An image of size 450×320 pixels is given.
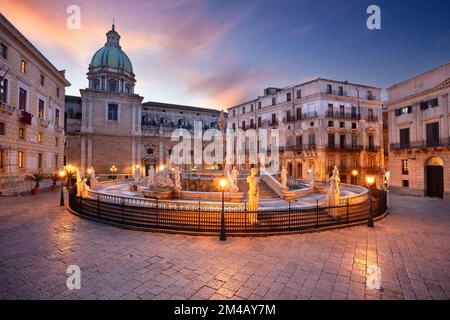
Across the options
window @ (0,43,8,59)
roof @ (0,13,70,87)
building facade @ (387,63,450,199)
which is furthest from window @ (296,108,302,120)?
window @ (0,43,8,59)

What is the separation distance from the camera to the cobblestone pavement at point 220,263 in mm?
4965

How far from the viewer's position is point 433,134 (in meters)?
19.4

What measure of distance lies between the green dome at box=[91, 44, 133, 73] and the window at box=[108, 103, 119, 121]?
11.1 meters

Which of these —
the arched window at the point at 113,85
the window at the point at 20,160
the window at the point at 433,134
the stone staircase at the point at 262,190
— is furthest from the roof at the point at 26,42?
the window at the point at 433,134

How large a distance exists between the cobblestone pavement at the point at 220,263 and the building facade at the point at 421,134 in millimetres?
13249

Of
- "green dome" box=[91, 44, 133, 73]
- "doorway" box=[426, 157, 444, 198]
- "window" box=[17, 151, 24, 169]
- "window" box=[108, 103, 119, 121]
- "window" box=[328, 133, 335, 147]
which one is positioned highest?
"green dome" box=[91, 44, 133, 73]

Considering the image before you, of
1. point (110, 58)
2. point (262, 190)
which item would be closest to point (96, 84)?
point (110, 58)

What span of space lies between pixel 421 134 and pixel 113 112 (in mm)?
43175

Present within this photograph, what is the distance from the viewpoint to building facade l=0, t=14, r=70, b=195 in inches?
697

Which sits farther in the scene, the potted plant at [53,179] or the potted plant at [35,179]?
the potted plant at [53,179]

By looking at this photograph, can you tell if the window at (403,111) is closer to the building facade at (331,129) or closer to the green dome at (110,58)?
the building facade at (331,129)

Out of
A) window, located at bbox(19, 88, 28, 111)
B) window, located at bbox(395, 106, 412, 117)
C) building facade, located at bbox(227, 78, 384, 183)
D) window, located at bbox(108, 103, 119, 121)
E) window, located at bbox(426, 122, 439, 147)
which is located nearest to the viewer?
window, located at bbox(426, 122, 439, 147)

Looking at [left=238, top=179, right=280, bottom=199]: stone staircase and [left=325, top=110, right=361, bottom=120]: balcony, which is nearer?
[left=238, top=179, right=280, bottom=199]: stone staircase

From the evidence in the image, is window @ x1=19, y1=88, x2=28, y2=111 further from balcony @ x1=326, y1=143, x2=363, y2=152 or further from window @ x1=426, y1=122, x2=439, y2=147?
window @ x1=426, y1=122, x2=439, y2=147
